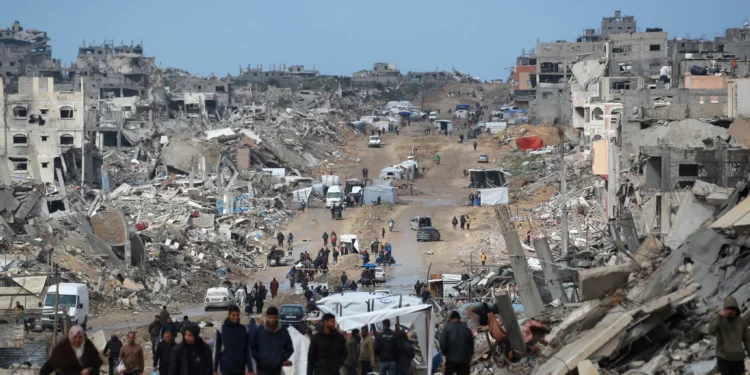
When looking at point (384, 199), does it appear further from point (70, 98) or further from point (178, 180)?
point (70, 98)

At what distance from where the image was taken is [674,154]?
31953 millimetres

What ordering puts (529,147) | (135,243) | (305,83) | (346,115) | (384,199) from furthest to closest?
1. (305,83)
2. (346,115)
3. (529,147)
4. (384,199)
5. (135,243)

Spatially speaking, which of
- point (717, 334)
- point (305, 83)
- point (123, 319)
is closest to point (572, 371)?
point (717, 334)

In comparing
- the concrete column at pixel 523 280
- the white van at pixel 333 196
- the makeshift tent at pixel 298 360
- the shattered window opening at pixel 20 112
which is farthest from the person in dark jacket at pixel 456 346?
the shattered window opening at pixel 20 112

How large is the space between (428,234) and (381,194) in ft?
38.9

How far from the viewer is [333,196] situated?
2537 inches

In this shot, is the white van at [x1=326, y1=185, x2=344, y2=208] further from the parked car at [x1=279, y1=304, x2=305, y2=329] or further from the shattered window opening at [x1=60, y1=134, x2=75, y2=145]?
the parked car at [x1=279, y1=304, x2=305, y2=329]

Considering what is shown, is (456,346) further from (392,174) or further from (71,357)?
(392,174)

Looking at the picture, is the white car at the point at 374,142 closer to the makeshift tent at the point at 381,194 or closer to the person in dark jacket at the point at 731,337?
the makeshift tent at the point at 381,194

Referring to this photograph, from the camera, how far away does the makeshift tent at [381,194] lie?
64.7 m

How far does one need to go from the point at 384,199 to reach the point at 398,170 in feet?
34.2

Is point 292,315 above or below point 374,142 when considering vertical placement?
below

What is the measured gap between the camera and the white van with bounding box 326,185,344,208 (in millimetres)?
63750

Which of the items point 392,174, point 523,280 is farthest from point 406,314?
point 392,174
